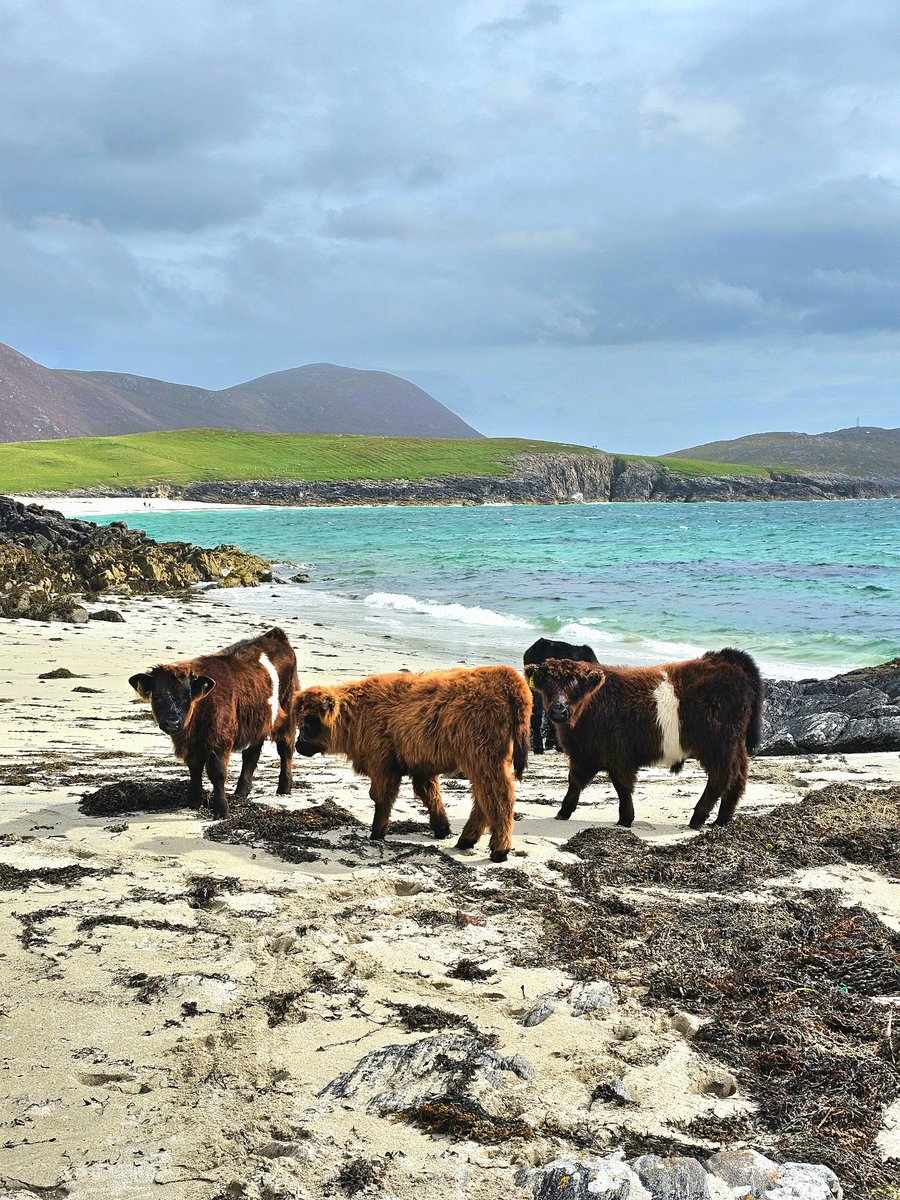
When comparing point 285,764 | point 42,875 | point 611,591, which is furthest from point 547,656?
point 611,591

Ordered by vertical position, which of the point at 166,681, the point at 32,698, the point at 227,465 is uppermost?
the point at 227,465

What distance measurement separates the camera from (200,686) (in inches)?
289

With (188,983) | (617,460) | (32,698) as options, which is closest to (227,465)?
(617,460)

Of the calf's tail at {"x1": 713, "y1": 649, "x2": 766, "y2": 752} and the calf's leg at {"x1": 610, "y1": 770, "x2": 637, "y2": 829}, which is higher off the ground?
the calf's tail at {"x1": 713, "y1": 649, "x2": 766, "y2": 752}

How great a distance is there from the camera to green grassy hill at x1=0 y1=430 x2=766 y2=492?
122250 mm

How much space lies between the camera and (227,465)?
141875mm

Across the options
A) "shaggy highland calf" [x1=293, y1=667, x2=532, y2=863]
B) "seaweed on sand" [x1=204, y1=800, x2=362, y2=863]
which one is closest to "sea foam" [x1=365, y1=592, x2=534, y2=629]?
"seaweed on sand" [x1=204, y1=800, x2=362, y2=863]

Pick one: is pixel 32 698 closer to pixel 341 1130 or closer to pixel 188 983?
pixel 188 983

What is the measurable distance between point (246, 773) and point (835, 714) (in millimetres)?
8325

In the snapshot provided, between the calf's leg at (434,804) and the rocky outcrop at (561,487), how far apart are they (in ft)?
404

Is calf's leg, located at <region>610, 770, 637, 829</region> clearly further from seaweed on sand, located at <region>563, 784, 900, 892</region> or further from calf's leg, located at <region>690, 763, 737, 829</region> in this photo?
calf's leg, located at <region>690, 763, 737, 829</region>

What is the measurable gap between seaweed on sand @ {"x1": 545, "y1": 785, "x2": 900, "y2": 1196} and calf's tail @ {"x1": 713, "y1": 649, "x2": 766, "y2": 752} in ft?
2.49

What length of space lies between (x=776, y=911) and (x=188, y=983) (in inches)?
142

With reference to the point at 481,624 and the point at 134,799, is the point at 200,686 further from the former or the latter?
the point at 481,624
